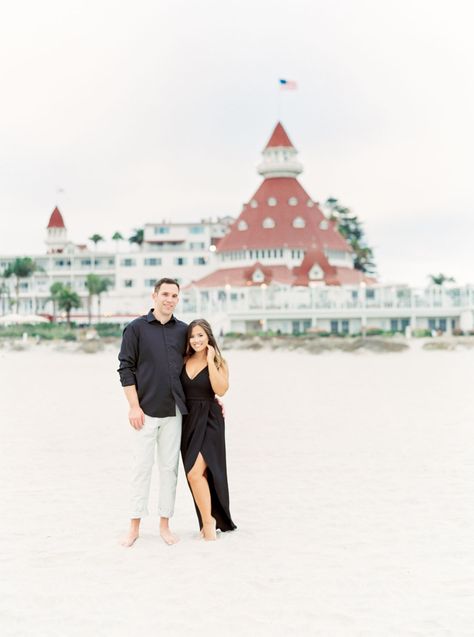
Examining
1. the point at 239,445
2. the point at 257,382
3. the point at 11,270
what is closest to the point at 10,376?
the point at 257,382

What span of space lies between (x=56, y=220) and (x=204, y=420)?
10299 centimetres

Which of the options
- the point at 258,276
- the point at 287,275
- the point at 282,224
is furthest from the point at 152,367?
the point at 282,224

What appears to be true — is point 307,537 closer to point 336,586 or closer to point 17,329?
point 336,586

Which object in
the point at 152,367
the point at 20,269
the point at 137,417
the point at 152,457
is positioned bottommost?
the point at 152,457

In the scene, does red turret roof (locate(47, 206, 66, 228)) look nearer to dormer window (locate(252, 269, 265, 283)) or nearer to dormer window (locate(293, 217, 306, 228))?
dormer window (locate(293, 217, 306, 228))

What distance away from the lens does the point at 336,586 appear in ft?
18.1

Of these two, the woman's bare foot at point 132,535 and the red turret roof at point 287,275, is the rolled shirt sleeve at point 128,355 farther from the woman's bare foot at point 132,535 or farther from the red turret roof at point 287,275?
the red turret roof at point 287,275

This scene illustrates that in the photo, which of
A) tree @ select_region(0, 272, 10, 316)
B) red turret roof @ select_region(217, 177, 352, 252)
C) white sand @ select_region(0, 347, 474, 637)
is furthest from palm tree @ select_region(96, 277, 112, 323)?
white sand @ select_region(0, 347, 474, 637)

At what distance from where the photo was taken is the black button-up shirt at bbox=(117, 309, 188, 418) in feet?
21.2

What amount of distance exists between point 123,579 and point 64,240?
338ft

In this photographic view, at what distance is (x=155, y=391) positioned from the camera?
6.43 m

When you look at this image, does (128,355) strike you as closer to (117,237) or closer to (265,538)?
(265,538)

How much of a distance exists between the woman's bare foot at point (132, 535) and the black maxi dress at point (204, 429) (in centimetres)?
53

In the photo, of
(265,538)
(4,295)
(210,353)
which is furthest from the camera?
(4,295)
